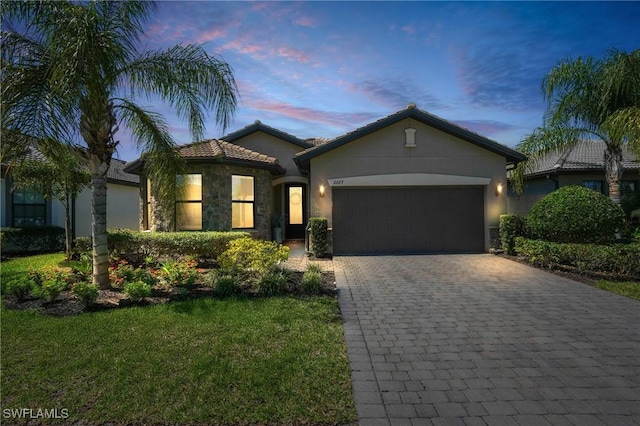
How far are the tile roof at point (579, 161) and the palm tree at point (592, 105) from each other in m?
2.18

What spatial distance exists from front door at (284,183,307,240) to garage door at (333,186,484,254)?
4568 mm

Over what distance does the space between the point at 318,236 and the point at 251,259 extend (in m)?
4.13

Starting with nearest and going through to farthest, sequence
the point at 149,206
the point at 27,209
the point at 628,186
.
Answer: the point at 149,206, the point at 27,209, the point at 628,186

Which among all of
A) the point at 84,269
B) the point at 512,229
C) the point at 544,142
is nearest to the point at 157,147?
the point at 84,269

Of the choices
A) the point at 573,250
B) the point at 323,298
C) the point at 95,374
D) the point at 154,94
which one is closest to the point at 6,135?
the point at 154,94

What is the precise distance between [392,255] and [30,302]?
9.73 meters

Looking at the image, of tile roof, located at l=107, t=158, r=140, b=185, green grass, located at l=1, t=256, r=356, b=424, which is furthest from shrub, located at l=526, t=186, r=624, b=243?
tile roof, located at l=107, t=158, r=140, b=185

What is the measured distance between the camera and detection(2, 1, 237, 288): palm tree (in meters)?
5.00

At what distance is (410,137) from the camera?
11.6 metres

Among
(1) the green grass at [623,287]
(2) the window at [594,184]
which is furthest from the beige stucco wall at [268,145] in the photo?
(2) the window at [594,184]

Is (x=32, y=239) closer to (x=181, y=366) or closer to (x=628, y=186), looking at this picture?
(x=181, y=366)

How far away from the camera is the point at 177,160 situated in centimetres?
750

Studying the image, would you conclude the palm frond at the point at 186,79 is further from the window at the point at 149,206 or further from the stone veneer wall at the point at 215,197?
the window at the point at 149,206

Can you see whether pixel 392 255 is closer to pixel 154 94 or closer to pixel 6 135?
pixel 154 94
